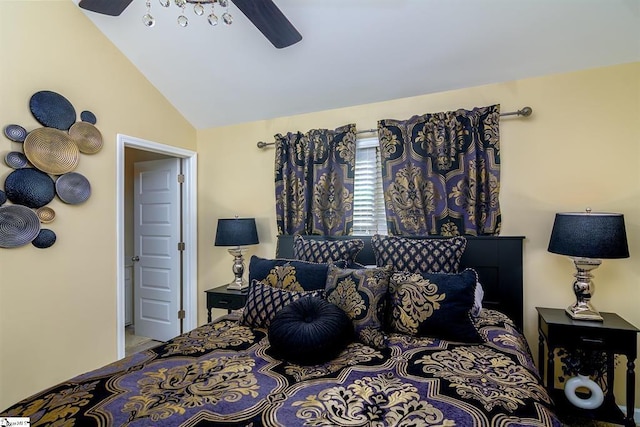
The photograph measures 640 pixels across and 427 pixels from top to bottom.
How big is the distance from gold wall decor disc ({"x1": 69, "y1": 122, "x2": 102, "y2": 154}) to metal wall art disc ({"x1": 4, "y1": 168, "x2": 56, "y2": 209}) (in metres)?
0.36

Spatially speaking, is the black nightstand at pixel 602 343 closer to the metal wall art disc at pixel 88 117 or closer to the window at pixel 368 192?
the window at pixel 368 192

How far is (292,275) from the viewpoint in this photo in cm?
207

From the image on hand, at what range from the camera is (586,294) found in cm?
206

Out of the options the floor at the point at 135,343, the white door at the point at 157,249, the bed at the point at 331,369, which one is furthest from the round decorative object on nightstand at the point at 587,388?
the floor at the point at 135,343

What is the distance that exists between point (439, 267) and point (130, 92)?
3.08 meters

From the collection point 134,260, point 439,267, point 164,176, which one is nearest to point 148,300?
point 134,260

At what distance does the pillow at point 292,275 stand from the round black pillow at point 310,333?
0.32 metres

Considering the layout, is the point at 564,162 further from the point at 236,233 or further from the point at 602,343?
the point at 236,233

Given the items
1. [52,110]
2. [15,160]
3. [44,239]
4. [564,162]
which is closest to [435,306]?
[564,162]

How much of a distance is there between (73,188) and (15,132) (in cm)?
50

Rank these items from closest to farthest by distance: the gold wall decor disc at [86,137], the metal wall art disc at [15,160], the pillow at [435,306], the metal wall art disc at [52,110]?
the pillow at [435,306]
the metal wall art disc at [15,160]
the metal wall art disc at [52,110]
the gold wall decor disc at [86,137]

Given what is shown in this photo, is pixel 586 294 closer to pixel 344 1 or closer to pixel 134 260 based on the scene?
pixel 344 1

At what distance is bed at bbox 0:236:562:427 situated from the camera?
1058mm

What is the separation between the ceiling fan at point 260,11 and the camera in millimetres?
1584
